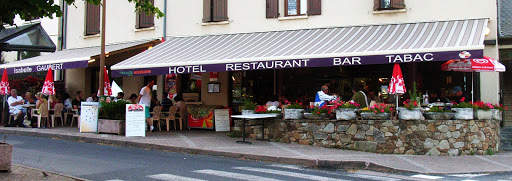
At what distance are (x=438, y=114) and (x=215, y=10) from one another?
8.16m

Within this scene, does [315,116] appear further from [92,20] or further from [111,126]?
[92,20]

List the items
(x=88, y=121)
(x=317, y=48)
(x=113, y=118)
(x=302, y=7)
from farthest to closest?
(x=302, y=7) → (x=88, y=121) → (x=113, y=118) → (x=317, y=48)

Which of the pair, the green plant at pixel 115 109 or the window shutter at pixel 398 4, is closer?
the window shutter at pixel 398 4

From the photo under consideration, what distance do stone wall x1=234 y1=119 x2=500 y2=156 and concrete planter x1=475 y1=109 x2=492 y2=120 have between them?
0.31 feet

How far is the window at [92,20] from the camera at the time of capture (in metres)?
18.0

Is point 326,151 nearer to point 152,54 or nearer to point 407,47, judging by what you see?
point 407,47

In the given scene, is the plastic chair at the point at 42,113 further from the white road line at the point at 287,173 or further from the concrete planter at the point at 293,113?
the white road line at the point at 287,173

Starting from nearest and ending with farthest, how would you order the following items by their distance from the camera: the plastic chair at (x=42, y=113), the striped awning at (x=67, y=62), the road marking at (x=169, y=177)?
the road marking at (x=169, y=177) < the striped awning at (x=67, y=62) < the plastic chair at (x=42, y=113)

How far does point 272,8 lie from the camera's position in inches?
583

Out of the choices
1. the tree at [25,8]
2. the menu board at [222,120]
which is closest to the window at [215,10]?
the menu board at [222,120]

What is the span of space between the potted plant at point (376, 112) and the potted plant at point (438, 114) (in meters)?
0.80

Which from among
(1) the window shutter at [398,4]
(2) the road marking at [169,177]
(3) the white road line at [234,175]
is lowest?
(3) the white road line at [234,175]

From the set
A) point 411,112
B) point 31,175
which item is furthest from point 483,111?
point 31,175

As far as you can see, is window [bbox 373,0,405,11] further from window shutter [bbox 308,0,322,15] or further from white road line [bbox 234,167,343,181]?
white road line [bbox 234,167,343,181]
